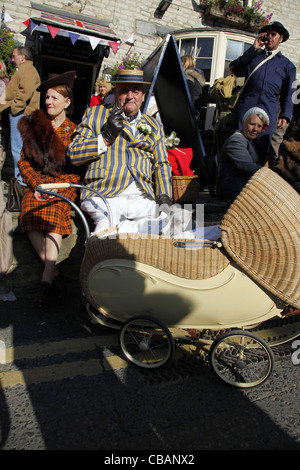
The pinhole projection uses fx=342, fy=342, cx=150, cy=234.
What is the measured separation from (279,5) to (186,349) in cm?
1162

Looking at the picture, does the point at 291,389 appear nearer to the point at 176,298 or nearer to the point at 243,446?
the point at 243,446

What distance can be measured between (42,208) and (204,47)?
27.3 feet

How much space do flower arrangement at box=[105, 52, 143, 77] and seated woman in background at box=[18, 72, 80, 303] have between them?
586 centimetres

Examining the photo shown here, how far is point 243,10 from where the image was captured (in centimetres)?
971

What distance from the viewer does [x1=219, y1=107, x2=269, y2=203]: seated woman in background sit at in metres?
3.18

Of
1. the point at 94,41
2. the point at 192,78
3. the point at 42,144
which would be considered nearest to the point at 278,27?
the point at 192,78

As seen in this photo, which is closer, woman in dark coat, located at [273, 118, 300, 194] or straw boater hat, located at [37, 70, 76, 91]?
straw boater hat, located at [37, 70, 76, 91]

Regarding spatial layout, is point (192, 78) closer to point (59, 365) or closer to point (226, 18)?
point (59, 365)

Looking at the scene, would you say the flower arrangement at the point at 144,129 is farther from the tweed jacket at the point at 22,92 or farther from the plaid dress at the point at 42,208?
the tweed jacket at the point at 22,92

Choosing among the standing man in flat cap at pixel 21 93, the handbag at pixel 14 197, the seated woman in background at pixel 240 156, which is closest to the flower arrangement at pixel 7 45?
the standing man in flat cap at pixel 21 93

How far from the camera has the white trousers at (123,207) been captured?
2.93 metres

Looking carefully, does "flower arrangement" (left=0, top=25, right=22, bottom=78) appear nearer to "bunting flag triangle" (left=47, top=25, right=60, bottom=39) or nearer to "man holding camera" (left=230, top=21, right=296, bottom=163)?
"bunting flag triangle" (left=47, top=25, right=60, bottom=39)

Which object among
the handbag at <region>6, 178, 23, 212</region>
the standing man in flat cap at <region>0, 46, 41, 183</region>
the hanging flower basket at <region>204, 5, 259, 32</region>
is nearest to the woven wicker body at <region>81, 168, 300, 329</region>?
the handbag at <region>6, 178, 23, 212</region>
